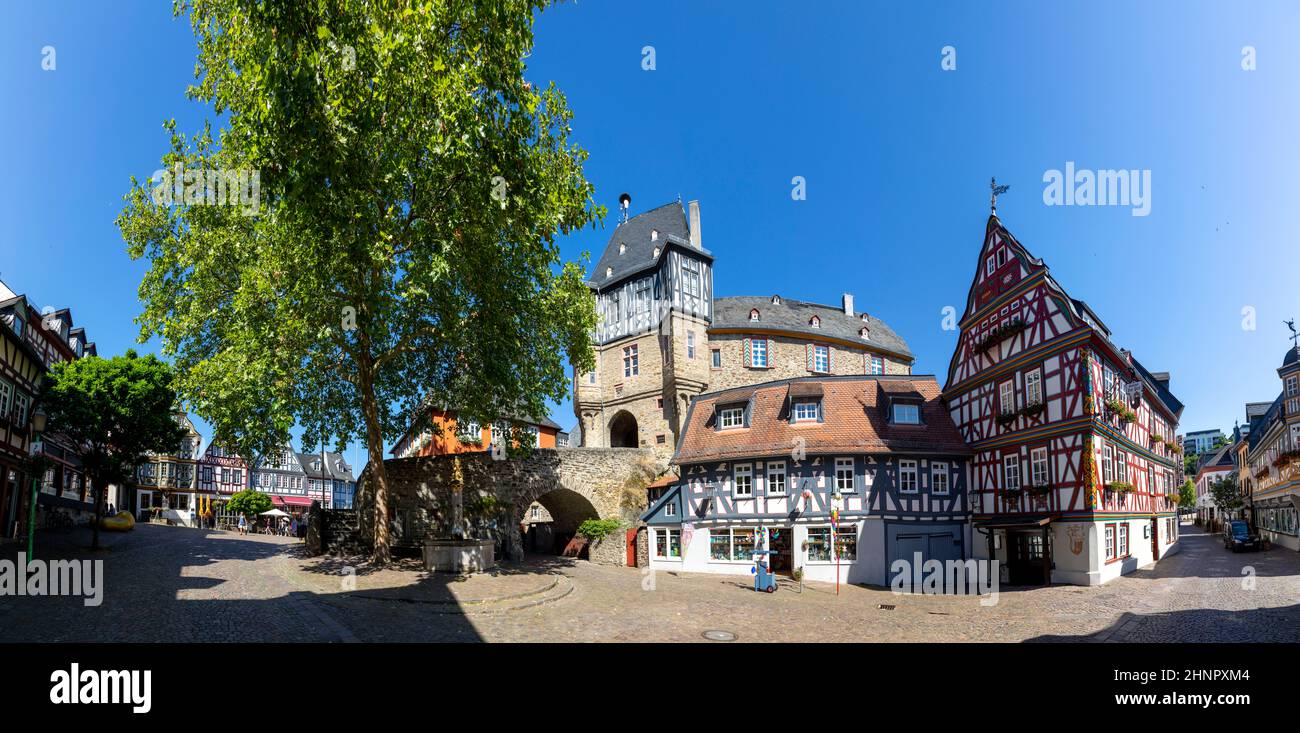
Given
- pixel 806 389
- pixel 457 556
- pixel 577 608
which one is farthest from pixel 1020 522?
pixel 457 556

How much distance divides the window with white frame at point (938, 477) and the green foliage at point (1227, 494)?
34.6 metres

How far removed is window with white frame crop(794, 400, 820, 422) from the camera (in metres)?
27.3

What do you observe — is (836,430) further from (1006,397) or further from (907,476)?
(1006,397)

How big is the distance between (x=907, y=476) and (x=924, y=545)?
269cm

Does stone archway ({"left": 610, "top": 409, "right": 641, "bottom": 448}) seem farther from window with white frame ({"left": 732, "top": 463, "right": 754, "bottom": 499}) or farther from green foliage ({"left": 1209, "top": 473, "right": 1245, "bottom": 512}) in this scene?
green foliage ({"left": 1209, "top": 473, "right": 1245, "bottom": 512})

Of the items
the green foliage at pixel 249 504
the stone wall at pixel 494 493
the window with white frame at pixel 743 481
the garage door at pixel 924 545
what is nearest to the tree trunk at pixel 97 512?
the stone wall at pixel 494 493

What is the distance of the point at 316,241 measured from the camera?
1619 centimetres

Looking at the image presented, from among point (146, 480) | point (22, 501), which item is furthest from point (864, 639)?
point (146, 480)

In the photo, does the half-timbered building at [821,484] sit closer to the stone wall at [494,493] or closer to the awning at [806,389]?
the awning at [806,389]

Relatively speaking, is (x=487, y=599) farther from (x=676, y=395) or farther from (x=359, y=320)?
(x=676, y=395)

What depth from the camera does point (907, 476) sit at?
25.5 m

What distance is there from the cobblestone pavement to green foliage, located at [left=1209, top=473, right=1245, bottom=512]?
100ft

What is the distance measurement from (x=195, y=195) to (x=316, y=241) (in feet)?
22.7

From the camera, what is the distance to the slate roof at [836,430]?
2586 centimetres
